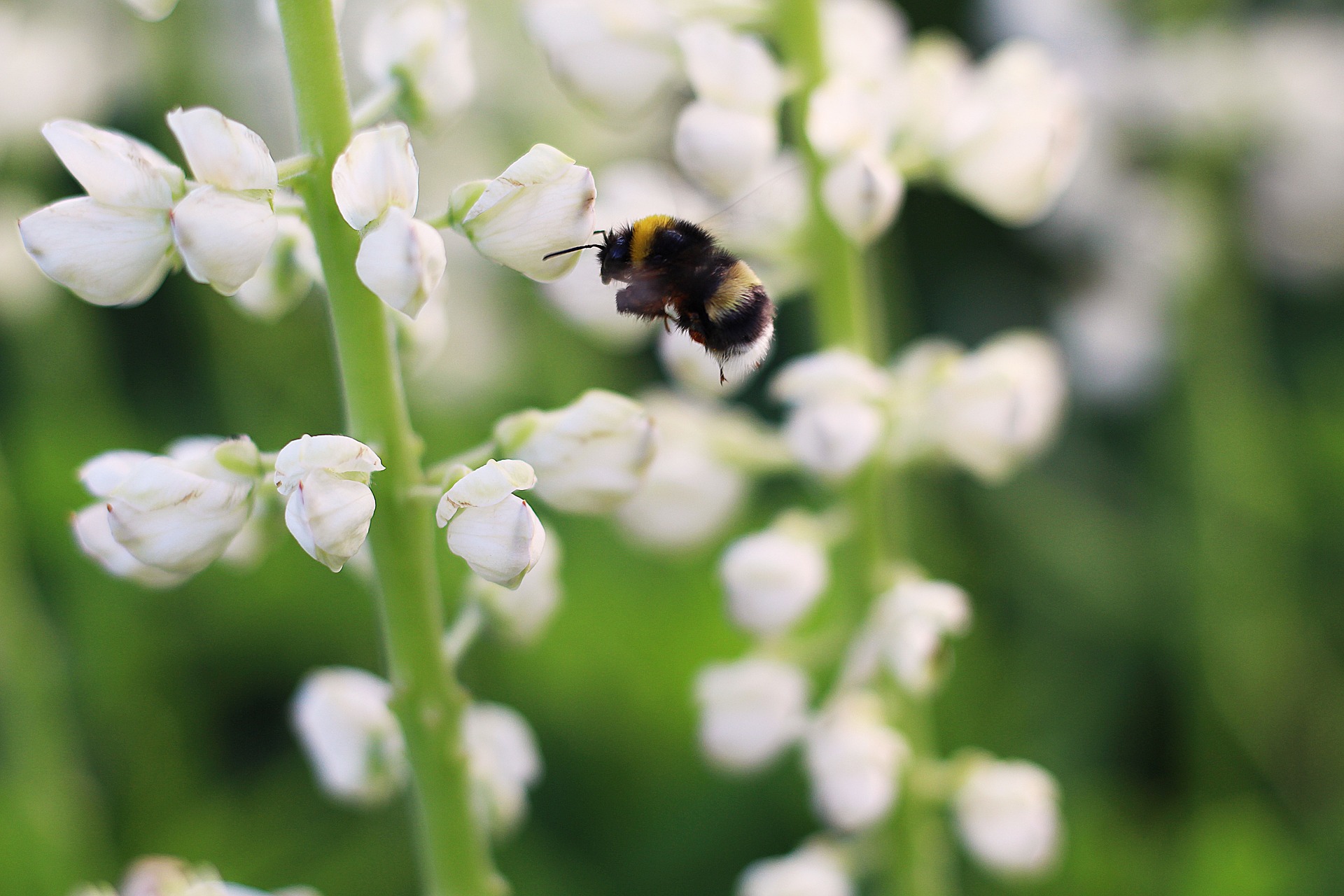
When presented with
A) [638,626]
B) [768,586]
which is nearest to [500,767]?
[768,586]

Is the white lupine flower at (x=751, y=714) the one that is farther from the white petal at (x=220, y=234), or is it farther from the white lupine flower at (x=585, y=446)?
the white petal at (x=220, y=234)

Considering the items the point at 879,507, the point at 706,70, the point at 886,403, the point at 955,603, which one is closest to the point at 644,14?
the point at 706,70

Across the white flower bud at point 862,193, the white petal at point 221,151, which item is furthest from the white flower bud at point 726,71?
the white petal at point 221,151

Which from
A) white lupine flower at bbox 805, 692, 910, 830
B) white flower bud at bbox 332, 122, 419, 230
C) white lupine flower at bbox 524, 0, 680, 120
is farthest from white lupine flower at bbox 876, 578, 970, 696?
white flower bud at bbox 332, 122, 419, 230

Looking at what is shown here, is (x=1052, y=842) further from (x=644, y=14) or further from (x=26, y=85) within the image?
(x=26, y=85)

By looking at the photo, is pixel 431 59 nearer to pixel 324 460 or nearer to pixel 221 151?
pixel 221 151

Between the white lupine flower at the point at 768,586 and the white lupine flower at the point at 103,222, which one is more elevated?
the white lupine flower at the point at 103,222
